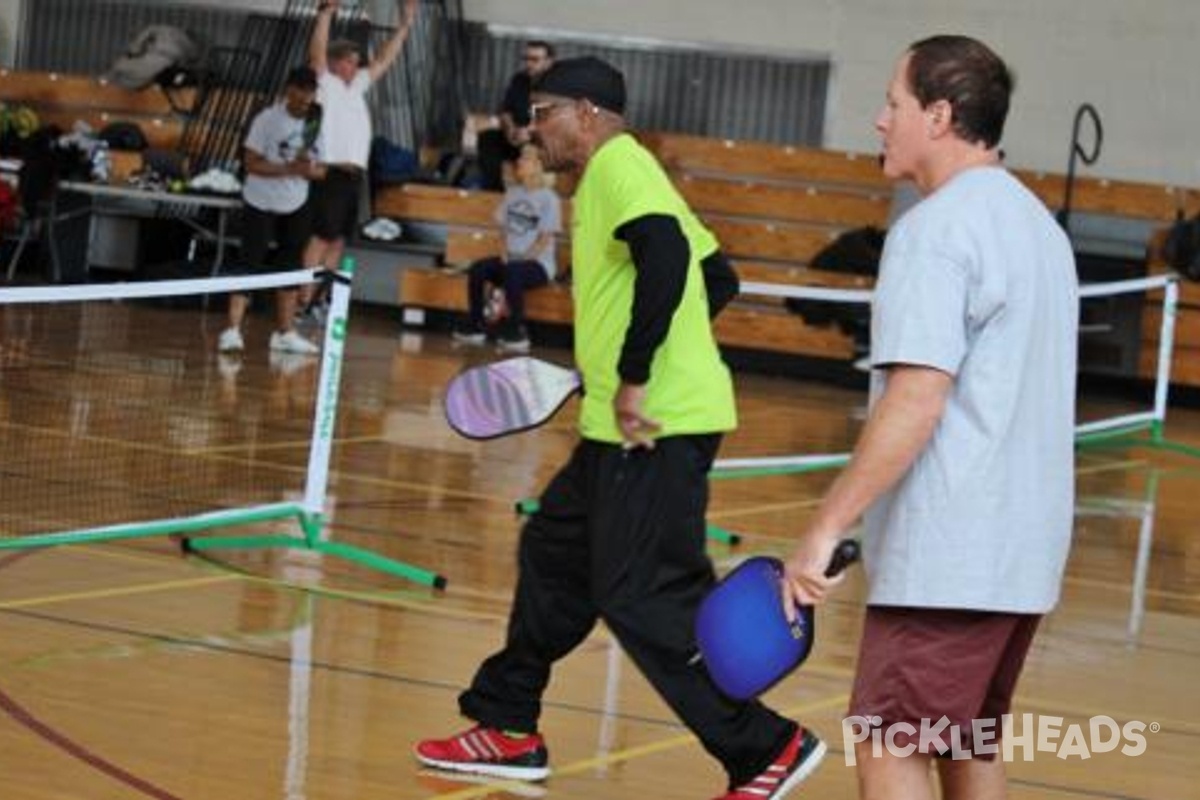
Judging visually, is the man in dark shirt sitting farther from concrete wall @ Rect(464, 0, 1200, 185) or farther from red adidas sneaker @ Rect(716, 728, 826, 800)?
red adidas sneaker @ Rect(716, 728, 826, 800)

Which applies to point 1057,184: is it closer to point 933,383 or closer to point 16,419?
point 16,419

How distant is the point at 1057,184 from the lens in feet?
77.9

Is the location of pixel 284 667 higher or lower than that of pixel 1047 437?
lower

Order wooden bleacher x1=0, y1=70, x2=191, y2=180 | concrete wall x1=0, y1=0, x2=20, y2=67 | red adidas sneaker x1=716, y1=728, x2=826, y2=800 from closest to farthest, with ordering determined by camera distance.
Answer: red adidas sneaker x1=716, y1=728, x2=826, y2=800 → wooden bleacher x1=0, y1=70, x2=191, y2=180 → concrete wall x1=0, y1=0, x2=20, y2=67

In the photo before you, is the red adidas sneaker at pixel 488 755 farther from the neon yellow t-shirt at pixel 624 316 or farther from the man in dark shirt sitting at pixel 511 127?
the man in dark shirt sitting at pixel 511 127

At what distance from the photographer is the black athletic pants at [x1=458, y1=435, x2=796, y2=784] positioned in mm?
6469

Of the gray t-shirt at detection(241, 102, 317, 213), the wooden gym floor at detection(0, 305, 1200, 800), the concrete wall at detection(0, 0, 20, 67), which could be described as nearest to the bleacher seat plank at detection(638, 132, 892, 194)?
the gray t-shirt at detection(241, 102, 317, 213)

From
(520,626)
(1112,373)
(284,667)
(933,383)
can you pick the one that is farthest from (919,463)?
(1112,373)

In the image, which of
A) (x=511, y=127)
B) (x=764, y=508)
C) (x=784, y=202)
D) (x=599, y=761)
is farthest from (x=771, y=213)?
(x=599, y=761)

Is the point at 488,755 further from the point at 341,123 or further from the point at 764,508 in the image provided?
the point at 341,123

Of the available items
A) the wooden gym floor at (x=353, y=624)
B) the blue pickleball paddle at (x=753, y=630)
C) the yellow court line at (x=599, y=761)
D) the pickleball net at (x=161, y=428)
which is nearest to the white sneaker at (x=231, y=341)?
the pickleball net at (x=161, y=428)

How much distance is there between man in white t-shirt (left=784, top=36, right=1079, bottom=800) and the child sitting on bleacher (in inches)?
689

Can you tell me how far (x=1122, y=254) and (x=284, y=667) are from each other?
16313 millimetres

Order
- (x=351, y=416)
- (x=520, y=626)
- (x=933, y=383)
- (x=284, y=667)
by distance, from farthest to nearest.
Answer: (x=351, y=416), (x=284, y=667), (x=520, y=626), (x=933, y=383)
